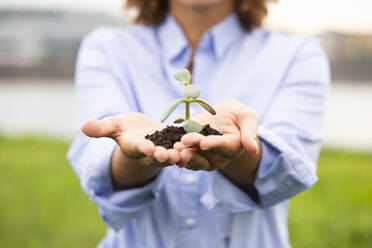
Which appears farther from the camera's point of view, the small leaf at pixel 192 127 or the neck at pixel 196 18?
Answer: the neck at pixel 196 18

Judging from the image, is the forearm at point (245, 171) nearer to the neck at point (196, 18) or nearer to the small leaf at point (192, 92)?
the small leaf at point (192, 92)

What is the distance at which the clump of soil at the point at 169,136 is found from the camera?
57.6 inches

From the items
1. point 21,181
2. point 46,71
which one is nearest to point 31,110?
point 46,71

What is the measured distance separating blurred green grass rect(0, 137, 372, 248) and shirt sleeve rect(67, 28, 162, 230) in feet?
8.84

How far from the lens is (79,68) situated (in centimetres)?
234

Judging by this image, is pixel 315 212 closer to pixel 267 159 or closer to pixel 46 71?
pixel 267 159

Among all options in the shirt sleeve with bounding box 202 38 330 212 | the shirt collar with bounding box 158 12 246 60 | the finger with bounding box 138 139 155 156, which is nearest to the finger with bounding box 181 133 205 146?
the finger with bounding box 138 139 155 156

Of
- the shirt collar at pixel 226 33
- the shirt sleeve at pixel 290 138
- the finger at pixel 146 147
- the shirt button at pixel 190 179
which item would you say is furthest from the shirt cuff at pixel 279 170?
the shirt collar at pixel 226 33

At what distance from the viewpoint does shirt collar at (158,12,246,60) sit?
2396mm

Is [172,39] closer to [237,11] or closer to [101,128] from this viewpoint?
[237,11]

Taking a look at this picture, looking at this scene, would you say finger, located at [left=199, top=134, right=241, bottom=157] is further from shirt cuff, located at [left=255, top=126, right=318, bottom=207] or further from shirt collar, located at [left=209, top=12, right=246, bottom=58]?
shirt collar, located at [left=209, top=12, right=246, bottom=58]

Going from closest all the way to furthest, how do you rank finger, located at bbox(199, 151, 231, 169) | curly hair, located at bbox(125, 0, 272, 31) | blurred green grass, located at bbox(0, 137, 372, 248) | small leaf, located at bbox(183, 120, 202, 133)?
1. finger, located at bbox(199, 151, 231, 169)
2. small leaf, located at bbox(183, 120, 202, 133)
3. curly hair, located at bbox(125, 0, 272, 31)
4. blurred green grass, located at bbox(0, 137, 372, 248)

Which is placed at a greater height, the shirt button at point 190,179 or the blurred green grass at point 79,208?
the shirt button at point 190,179

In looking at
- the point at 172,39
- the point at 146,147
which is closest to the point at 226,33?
the point at 172,39
